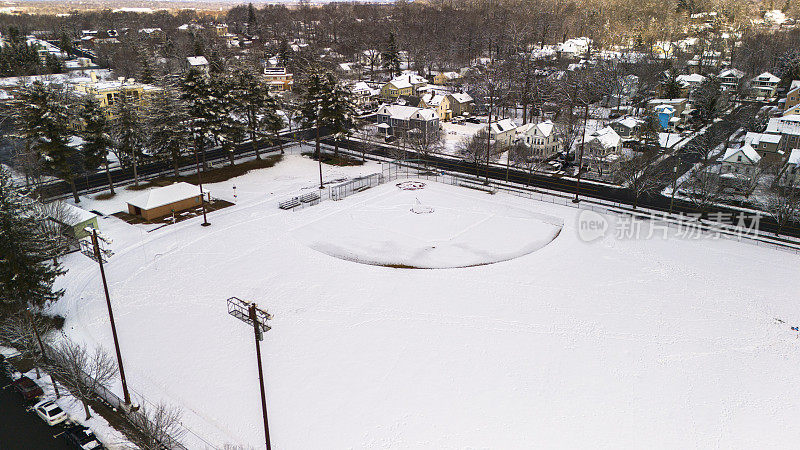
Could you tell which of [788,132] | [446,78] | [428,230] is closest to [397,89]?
[446,78]

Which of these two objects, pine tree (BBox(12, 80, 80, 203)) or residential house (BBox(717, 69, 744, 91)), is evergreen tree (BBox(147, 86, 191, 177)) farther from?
residential house (BBox(717, 69, 744, 91))

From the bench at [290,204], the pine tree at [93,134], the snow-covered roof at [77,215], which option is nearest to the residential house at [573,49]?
the bench at [290,204]

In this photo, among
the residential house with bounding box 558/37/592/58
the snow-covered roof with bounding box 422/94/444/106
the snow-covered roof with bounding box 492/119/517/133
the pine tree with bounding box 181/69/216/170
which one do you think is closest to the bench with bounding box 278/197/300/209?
the pine tree with bounding box 181/69/216/170

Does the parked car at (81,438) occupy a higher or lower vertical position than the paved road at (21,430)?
higher

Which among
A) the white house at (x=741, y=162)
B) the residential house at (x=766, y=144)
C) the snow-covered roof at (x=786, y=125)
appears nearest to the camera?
the white house at (x=741, y=162)

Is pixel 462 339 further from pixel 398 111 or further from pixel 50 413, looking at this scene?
pixel 398 111

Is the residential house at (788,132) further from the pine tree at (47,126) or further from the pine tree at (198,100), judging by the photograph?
the pine tree at (47,126)

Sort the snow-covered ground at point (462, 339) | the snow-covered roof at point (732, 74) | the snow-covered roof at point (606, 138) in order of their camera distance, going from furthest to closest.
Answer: the snow-covered roof at point (732, 74), the snow-covered roof at point (606, 138), the snow-covered ground at point (462, 339)
